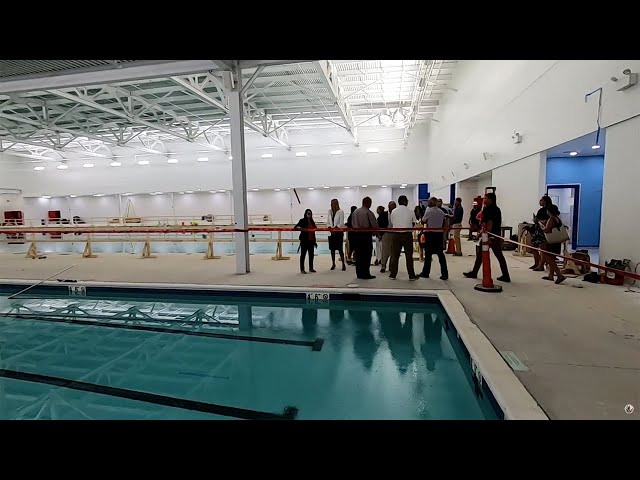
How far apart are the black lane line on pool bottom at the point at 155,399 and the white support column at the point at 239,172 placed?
427 cm

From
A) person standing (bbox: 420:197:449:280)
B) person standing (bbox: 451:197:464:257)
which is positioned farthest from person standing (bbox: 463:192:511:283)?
person standing (bbox: 451:197:464:257)

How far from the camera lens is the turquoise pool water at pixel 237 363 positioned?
2.84 m

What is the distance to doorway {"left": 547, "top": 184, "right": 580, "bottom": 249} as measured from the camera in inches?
392

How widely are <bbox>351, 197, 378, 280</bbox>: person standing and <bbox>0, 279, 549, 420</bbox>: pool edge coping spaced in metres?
0.85

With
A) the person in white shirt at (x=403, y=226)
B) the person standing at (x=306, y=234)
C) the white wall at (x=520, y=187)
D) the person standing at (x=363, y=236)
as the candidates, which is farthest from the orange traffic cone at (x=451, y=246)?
the person standing at (x=306, y=234)

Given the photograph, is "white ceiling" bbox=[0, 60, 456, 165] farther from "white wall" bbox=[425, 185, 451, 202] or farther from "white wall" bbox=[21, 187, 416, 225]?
"white wall" bbox=[425, 185, 451, 202]

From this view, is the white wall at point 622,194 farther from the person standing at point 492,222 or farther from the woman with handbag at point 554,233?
the person standing at point 492,222

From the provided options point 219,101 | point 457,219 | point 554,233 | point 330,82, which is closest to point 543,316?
point 554,233

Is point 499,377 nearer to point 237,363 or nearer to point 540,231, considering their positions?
point 237,363

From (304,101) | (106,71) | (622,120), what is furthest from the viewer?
(304,101)
